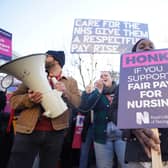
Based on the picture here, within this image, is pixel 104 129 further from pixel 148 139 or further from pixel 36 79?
pixel 148 139

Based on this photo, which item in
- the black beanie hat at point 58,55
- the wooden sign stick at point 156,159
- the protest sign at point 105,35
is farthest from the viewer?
the protest sign at point 105,35

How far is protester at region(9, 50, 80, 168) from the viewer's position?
1.91 meters

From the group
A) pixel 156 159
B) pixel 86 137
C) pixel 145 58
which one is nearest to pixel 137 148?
pixel 156 159

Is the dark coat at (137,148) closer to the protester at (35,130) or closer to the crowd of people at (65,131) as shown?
the crowd of people at (65,131)

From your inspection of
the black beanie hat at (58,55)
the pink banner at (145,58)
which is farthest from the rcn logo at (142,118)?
the black beanie hat at (58,55)

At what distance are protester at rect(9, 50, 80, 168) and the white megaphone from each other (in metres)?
0.06

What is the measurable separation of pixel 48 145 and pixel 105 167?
748 millimetres

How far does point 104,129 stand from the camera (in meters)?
2.61

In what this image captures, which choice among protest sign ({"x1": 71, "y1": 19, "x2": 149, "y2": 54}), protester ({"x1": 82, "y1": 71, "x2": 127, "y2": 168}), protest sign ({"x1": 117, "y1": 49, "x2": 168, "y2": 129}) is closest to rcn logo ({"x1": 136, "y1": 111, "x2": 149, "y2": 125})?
protest sign ({"x1": 117, "y1": 49, "x2": 168, "y2": 129})

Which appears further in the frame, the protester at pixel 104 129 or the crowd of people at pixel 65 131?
the protester at pixel 104 129

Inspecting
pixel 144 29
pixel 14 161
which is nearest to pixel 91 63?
pixel 144 29

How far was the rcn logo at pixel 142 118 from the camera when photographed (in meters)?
1.43

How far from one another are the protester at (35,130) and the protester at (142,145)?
0.69 meters

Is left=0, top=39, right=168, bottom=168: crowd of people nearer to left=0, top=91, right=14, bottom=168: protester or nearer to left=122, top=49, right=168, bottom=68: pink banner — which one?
left=0, top=91, right=14, bottom=168: protester
